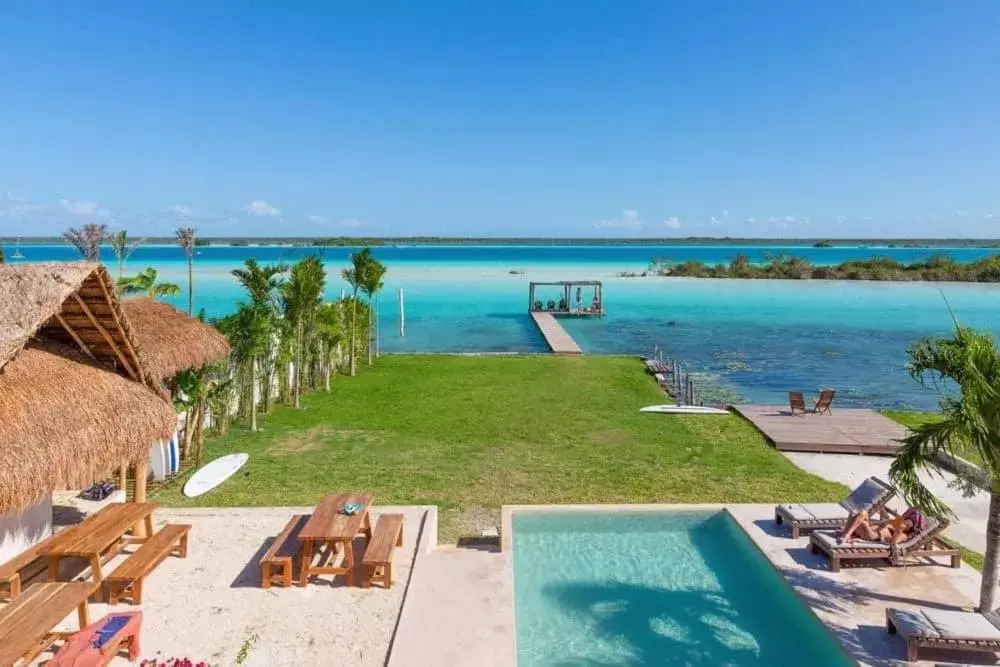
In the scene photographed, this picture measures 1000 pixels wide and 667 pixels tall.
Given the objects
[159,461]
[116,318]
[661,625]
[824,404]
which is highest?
[116,318]

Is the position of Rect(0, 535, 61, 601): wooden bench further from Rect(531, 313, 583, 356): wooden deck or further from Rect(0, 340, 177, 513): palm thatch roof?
Rect(531, 313, 583, 356): wooden deck

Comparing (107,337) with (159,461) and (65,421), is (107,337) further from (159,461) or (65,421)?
(159,461)

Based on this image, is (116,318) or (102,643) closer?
(102,643)

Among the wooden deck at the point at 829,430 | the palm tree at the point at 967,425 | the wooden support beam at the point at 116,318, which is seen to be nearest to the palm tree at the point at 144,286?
the wooden support beam at the point at 116,318

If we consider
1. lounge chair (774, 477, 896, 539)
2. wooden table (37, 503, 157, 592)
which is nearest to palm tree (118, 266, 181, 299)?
wooden table (37, 503, 157, 592)

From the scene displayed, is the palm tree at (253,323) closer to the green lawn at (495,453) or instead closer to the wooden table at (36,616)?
the green lawn at (495,453)

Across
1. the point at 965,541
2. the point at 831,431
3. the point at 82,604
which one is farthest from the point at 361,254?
the point at 965,541

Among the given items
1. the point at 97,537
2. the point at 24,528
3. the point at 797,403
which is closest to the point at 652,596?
the point at 97,537
